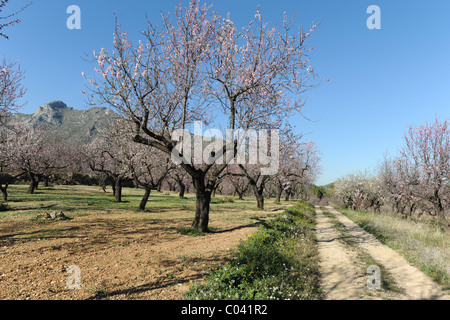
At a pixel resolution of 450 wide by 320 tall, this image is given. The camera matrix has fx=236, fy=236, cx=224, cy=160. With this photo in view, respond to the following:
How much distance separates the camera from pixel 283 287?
6.49 meters

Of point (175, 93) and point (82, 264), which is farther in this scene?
point (175, 93)

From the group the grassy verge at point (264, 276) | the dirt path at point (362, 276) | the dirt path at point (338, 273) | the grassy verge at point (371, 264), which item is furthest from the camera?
the grassy verge at point (371, 264)

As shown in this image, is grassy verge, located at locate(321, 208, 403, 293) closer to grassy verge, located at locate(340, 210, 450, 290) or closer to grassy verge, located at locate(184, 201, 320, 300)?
grassy verge, located at locate(340, 210, 450, 290)

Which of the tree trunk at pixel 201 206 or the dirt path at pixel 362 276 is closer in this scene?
the dirt path at pixel 362 276

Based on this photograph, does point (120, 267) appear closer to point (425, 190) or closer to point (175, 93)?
point (175, 93)

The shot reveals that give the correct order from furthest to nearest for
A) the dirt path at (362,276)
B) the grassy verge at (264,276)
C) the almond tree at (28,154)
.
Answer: the almond tree at (28,154), the dirt path at (362,276), the grassy verge at (264,276)

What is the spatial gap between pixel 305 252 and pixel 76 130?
221 m

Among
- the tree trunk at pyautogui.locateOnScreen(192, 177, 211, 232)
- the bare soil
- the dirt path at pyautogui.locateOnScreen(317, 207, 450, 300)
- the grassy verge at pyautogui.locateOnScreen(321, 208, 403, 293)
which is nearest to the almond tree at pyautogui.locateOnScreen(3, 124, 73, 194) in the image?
the bare soil

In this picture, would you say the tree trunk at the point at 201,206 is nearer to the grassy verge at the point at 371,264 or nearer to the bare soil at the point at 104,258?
the bare soil at the point at 104,258

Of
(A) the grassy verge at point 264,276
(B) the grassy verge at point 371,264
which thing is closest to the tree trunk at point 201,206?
(A) the grassy verge at point 264,276

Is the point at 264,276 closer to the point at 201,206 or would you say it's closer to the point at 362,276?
the point at 362,276
